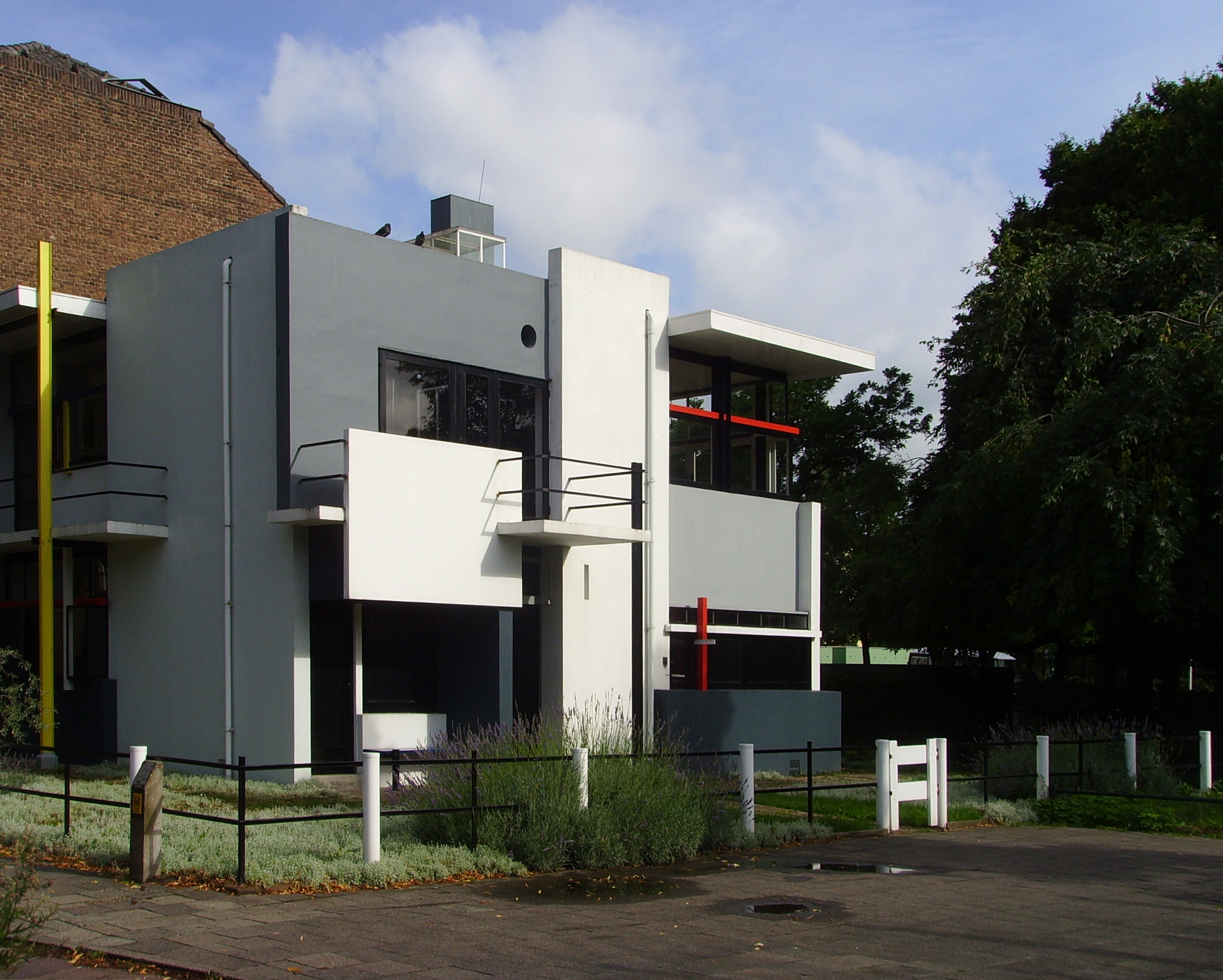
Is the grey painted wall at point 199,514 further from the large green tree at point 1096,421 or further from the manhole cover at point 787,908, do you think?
the large green tree at point 1096,421

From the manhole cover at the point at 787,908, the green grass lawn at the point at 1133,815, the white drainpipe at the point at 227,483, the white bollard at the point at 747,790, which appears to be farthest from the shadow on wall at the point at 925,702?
the manhole cover at the point at 787,908

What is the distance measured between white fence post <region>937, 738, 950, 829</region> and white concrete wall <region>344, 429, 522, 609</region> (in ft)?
19.4

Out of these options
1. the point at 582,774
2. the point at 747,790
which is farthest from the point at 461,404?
the point at 582,774

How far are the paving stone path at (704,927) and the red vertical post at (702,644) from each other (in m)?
8.24

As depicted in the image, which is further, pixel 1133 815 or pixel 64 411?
pixel 64 411

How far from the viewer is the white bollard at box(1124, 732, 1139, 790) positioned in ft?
56.0

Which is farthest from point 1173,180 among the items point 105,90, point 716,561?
point 105,90

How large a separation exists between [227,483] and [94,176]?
9432 millimetres

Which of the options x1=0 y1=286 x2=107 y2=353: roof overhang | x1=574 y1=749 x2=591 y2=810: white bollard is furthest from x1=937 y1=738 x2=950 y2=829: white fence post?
x1=0 y1=286 x2=107 y2=353: roof overhang

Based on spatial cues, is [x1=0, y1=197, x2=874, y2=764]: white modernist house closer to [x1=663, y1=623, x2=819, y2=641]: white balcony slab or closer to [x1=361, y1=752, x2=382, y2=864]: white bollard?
[x1=663, y1=623, x2=819, y2=641]: white balcony slab

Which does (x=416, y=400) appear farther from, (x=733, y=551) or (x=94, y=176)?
(x=94, y=176)

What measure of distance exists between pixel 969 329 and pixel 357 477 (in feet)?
44.6

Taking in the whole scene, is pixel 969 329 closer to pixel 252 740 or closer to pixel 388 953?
pixel 252 740

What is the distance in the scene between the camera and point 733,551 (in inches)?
854
